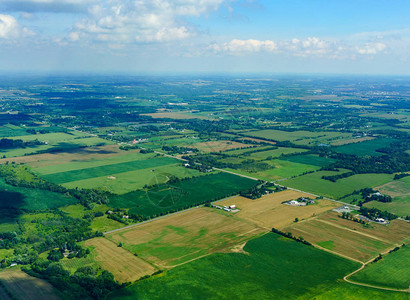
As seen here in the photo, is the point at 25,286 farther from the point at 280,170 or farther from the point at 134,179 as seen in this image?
the point at 280,170

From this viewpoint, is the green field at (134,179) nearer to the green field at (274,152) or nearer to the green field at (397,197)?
the green field at (274,152)

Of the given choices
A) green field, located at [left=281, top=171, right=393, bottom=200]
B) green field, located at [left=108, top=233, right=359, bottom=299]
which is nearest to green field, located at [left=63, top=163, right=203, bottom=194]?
green field, located at [left=281, top=171, right=393, bottom=200]

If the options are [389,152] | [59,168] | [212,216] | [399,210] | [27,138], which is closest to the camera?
[212,216]

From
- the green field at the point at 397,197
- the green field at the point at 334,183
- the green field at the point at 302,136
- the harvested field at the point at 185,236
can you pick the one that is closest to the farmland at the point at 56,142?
the green field at the point at 302,136

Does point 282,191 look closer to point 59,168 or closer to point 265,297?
point 265,297

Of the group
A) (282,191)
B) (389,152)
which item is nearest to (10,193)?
(282,191)

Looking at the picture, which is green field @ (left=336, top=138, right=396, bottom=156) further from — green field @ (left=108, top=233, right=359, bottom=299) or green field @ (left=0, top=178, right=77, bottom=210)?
green field @ (left=0, top=178, right=77, bottom=210)

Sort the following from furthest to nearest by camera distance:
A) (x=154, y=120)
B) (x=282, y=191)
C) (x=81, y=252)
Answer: (x=154, y=120) < (x=282, y=191) < (x=81, y=252)
